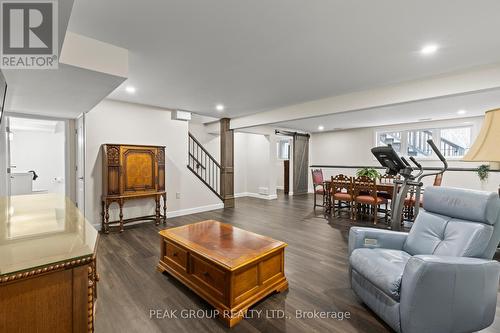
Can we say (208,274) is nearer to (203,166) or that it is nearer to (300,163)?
(203,166)

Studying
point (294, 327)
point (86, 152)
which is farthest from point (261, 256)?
point (86, 152)

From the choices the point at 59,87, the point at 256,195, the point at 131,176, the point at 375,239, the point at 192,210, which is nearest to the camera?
the point at 375,239

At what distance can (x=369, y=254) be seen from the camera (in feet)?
6.36

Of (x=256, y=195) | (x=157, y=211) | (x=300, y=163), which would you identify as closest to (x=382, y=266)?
(x=157, y=211)

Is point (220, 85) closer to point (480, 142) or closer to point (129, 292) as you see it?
point (129, 292)

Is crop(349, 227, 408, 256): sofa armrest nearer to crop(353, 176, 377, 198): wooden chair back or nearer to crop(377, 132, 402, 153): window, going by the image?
crop(353, 176, 377, 198): wooden chair back

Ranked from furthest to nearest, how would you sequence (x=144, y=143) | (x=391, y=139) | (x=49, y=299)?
(x=391, y=139) → (x=144, y=143) → (x=49, y=299)

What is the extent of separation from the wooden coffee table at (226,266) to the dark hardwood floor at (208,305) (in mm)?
99

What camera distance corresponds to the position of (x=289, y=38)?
2.24 metres

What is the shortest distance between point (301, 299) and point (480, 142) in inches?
68.4

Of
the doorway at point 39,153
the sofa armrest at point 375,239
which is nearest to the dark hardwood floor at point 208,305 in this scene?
the sofa armrest at point 375,239

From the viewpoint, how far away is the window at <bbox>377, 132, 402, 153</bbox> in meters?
7.21

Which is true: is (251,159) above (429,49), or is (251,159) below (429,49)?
below

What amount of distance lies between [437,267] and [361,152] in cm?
701
